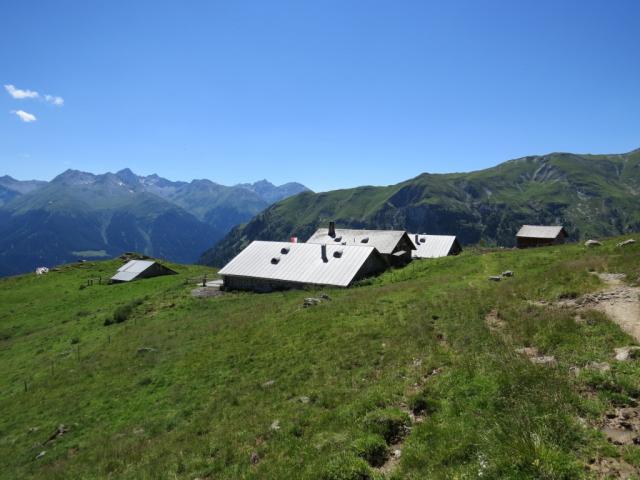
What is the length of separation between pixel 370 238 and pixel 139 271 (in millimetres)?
43846

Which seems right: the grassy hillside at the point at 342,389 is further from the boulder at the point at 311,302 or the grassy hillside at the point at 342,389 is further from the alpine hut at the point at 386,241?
the alpine hut at the point at 386,241

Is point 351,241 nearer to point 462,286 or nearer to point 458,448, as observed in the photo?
point 462,286

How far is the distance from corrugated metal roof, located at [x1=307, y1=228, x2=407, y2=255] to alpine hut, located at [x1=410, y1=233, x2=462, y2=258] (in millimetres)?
7335

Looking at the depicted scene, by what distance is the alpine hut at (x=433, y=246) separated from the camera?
230 ft

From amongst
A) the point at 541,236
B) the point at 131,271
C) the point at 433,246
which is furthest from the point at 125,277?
the point at 541,236

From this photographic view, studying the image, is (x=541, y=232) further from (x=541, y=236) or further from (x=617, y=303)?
(x=617, y=303)

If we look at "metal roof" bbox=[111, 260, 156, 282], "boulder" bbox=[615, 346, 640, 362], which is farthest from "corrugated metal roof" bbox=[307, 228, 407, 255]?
"boulder" bbox=[615, 346, 640, 362]

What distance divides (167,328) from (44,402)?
38.3 feet

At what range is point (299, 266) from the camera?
52219mm

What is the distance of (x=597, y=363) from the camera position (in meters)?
12.5

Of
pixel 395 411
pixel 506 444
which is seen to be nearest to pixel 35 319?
pixel 395 411

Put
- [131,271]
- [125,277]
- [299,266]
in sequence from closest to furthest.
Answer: [299,266], [125,277], [131,271]

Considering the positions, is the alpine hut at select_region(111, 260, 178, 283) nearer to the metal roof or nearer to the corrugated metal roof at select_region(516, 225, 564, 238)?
the metal roof

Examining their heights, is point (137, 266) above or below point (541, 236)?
below
